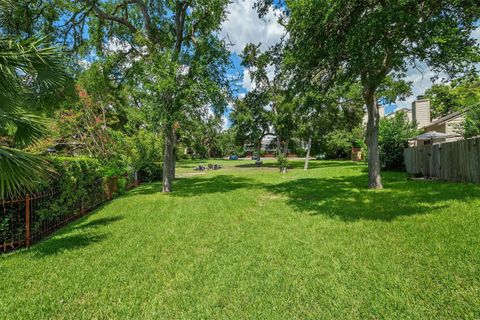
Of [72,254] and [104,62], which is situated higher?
[104,62]

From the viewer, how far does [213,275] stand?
3.45m

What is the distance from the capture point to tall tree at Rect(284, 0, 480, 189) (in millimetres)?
5609

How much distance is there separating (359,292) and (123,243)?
4.24 metres

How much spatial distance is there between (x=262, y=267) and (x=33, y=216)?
523 centimetres

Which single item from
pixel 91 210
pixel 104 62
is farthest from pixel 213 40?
pixel 91 210

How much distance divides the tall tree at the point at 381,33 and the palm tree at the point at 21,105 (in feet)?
20.4

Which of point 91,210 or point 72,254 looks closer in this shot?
point 72,254

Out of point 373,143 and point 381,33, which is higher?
point 381,33

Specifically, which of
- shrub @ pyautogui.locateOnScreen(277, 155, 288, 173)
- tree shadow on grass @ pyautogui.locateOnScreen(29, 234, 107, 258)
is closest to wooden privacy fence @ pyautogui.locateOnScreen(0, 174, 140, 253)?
tree shadow on grass @ pyautogui.locateOnScreen(29, 234, 107, 258)

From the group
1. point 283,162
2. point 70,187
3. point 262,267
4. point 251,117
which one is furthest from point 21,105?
point 251,117

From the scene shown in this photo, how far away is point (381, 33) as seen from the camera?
5930 mm

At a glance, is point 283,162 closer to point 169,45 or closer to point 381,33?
point 169,45

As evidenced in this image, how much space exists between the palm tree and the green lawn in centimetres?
150

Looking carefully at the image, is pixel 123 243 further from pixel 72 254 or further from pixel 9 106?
pixel 9 106
